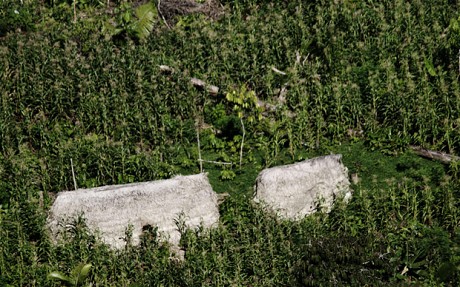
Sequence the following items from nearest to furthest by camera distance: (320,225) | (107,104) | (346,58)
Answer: (320,225)
(107,104)
(346,58)

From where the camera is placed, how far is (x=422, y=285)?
11180mm

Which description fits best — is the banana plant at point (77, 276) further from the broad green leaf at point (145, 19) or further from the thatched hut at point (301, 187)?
the broad green leaf at point (145, 19)

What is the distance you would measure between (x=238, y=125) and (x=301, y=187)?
2442mm

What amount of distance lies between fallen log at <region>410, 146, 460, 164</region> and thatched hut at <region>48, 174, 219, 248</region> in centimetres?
341

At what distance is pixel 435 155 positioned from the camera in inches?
545

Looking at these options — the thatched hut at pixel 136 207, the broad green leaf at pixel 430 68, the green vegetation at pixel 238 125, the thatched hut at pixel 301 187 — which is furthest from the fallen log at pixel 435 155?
the thatched hut at pixel 136 207

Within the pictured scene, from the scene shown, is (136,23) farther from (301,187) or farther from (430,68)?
(301,187)

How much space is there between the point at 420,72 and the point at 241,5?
495 centimetres

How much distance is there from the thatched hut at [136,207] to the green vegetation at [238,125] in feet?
0.71

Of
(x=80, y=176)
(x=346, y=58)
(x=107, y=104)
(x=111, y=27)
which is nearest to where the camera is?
(x=80, y=176)

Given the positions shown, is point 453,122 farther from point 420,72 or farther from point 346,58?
point 346,58

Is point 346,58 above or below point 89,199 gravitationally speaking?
above

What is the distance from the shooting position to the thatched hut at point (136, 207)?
1253 cm

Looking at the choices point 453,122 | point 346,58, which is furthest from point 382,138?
point 346,58
